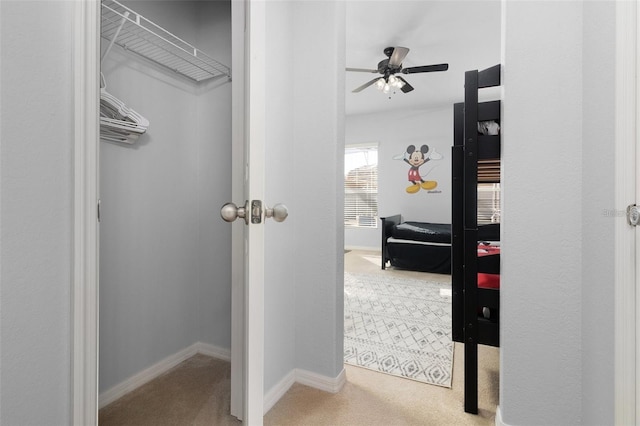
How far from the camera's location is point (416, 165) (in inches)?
233

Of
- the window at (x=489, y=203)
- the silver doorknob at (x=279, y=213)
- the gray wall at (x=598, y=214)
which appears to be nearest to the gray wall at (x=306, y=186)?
the silver doorknob at (x=279, y=213)

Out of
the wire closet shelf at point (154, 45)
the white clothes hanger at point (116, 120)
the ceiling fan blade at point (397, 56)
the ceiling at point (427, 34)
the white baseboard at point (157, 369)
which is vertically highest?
the ceiling at point (427, 34)

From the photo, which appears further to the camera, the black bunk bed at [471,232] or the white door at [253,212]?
the black bunk bed at [471,232]

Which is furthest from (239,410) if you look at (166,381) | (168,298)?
(168,298)

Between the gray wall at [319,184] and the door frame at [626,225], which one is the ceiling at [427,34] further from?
the door frame at [626,225]

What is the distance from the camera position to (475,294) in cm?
155

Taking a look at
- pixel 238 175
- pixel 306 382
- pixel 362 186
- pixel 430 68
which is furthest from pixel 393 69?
pixel 362 186

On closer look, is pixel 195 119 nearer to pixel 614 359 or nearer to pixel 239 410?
pixel 239 410

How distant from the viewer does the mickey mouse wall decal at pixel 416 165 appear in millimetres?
5852

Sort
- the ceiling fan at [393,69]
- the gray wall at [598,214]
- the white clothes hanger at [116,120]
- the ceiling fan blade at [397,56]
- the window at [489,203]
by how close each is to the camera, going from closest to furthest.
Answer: the gray wall at [598,214]
the white clothes hanger at [116,120]
the ceiling fan blade at [397,56]
the ceiling fan at [393,69]
the window at [489,203]

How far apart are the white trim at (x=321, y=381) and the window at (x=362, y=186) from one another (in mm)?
4724

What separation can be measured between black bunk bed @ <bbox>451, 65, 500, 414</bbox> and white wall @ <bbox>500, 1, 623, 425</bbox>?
0.19m

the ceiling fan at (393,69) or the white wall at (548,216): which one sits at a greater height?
the ceiling fan at (393,69)

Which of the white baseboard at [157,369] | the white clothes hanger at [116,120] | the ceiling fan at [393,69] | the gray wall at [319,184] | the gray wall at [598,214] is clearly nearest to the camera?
the gray wall at [598,214]
